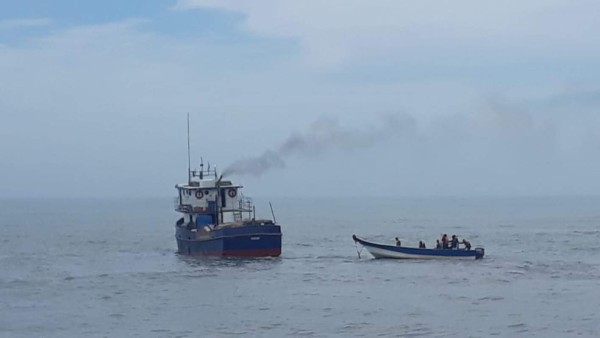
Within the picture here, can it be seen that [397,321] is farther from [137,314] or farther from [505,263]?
[505,263]

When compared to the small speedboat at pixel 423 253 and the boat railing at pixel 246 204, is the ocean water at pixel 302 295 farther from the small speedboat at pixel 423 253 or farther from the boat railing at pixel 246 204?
the boat railing at pixel 246 204

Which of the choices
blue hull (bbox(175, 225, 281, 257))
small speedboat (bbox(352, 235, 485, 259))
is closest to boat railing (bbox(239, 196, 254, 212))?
blue hull (bbox(175, 225, 281, 257))

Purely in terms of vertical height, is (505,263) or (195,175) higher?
(195,175)

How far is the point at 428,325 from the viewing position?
124 ft

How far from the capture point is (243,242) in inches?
2367

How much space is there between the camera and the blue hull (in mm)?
59969

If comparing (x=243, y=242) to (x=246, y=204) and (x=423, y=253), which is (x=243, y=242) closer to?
(x=246, y=204)

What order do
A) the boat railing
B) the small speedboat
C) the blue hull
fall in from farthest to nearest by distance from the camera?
the boat railing
the small speedboat
the blue hull

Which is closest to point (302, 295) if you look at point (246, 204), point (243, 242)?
point (243, 242)

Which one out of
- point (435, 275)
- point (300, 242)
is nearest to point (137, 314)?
point (435, 275)

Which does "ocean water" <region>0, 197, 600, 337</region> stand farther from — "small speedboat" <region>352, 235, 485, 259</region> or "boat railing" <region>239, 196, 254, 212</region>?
"boat railing" <region>239, 196, 254, 212</region>

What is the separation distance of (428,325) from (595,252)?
130ft

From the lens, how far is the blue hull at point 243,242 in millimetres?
59969

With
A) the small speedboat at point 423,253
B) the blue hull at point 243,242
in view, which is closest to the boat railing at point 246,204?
the blue hull at point 243,242
